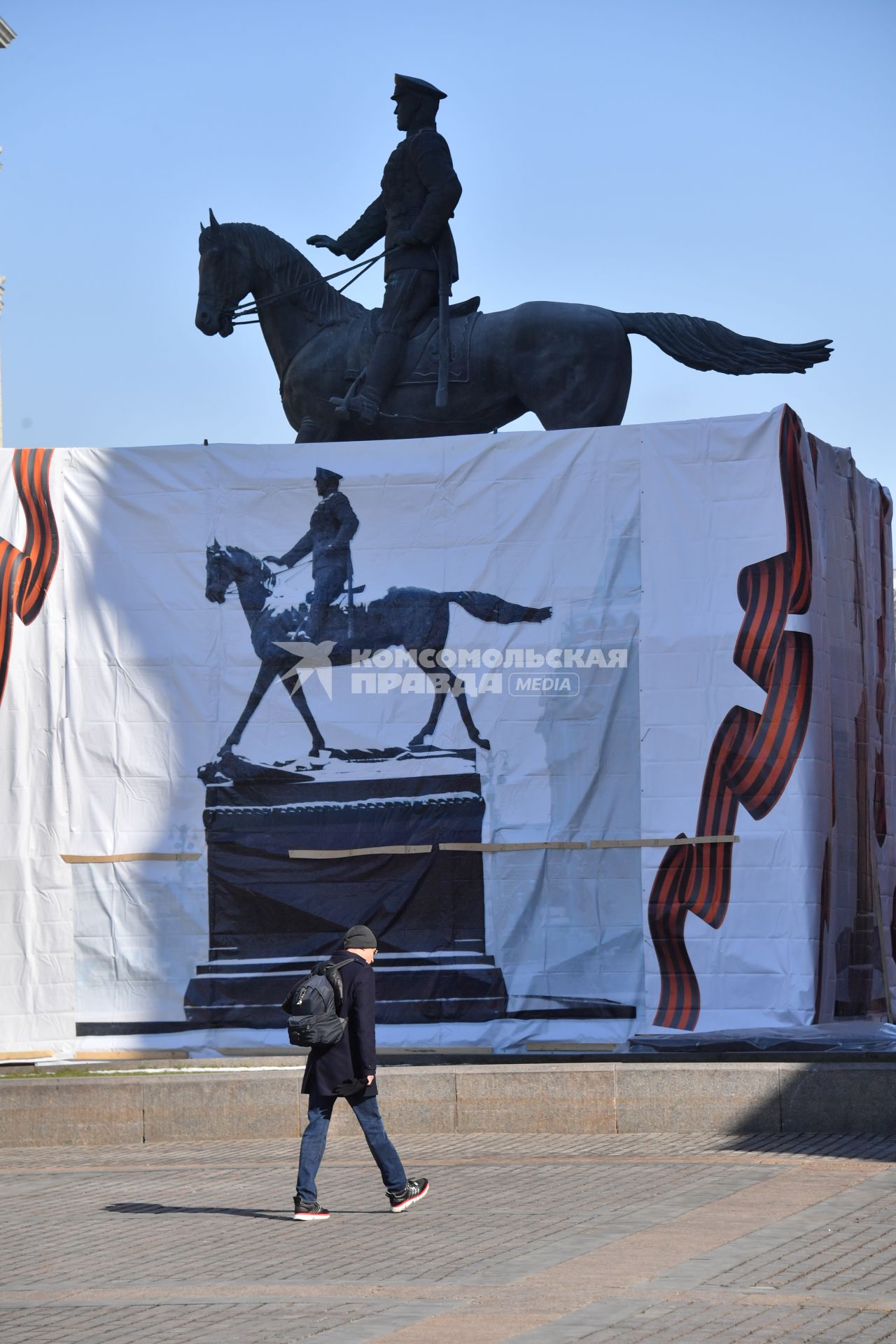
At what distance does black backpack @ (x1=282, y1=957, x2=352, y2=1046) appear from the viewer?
34.4ft

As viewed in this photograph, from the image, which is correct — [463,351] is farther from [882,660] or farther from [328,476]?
[882,660]

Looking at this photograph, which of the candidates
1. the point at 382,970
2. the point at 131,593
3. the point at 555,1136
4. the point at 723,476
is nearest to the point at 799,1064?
the point at 555,1136

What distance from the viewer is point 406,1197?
34.6ft

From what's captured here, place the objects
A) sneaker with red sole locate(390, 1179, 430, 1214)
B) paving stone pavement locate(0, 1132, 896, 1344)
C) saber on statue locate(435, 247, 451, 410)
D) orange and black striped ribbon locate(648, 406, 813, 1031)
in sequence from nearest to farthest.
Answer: paving stone pavement locate(0, 1132, 896, 1344) → sneaker with red sole locate(390, 1179, 430, 1214) → orange and black striped ribbon locate(648, 406, 813, 1031) → saber on statue locate(435, 247, 451, 410)

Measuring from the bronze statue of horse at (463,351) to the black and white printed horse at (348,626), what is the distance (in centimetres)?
281

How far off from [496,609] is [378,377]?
11.0ft

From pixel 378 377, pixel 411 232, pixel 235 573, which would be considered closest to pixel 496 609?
pixel 235 573

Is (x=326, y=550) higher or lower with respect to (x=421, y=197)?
lower

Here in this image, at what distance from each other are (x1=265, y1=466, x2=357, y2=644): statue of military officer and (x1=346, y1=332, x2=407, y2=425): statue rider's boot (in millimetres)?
2157

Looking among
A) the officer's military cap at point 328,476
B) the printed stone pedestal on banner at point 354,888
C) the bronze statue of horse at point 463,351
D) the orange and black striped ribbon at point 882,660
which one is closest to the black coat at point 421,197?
the bronze statue of horse at point 463,351

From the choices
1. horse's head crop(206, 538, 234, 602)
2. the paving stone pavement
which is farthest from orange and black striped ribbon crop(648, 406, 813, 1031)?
horse's head crop(206, 538, 234, 602)

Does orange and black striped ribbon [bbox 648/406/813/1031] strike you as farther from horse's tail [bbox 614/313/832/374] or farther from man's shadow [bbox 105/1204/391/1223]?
man's shadow [bbox 105/1204/391/1223]

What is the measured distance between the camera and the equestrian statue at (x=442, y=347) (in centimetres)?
1748

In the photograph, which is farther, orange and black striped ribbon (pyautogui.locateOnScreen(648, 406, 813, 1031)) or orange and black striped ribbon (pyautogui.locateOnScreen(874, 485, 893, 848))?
orange and black striped ribbon (pyautogui.locateOnScreen(874, 485, 893, 848))
